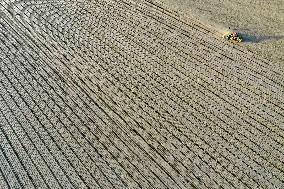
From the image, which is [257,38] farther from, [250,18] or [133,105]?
[133,105]

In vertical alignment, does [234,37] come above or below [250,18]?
below

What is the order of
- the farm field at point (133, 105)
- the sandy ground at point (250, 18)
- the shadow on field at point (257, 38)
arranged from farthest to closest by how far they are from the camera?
the shadow on field at point (257, 38) → the sandy ground at point (250, 18) → the farm field at point (133, 105)

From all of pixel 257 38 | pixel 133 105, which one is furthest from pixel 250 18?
pixel 133 105

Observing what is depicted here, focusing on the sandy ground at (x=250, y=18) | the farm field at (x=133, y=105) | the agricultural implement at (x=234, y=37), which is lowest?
the farm field at (x=133, y=105)

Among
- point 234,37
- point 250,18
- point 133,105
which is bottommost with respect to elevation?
point 133,105

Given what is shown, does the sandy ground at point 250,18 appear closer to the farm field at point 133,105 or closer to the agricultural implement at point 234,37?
the agricultural implement at point 234,37

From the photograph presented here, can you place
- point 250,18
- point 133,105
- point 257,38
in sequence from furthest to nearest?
point 250,18, point 257,38, point 133,105

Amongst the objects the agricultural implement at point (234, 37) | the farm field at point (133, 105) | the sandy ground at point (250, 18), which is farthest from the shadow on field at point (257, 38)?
the farm field at point (133, 105)
